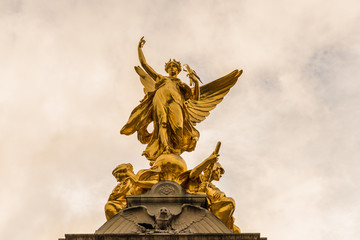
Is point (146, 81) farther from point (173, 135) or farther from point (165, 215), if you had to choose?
point (165, 215)

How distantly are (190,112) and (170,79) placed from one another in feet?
4.48

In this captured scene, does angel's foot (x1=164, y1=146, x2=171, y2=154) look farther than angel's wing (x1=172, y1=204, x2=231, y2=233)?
Yes

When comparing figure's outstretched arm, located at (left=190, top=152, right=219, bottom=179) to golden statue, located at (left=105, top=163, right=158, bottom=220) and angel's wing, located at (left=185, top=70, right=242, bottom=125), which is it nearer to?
golden statue, located at (left=105, top=163, right=158, bottom=220)

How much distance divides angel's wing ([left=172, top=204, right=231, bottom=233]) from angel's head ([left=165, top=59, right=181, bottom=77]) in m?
6.94

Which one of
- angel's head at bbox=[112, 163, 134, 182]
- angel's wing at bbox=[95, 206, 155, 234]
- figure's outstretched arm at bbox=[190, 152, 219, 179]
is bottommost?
angel's wing at bbox=[95, 206, 155, 234]

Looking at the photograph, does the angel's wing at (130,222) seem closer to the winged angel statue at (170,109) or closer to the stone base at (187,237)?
the stone base at (187,237)

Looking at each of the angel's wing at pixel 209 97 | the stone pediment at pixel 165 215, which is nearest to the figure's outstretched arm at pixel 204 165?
the stone pediment at pixel 165 215

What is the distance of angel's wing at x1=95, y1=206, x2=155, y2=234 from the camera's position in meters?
23.5

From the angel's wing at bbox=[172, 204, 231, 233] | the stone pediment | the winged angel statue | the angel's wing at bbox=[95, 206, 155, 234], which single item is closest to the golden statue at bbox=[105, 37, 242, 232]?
the winged angel statue

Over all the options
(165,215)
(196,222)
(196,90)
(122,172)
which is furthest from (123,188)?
(196,90)

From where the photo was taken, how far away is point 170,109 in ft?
93.4

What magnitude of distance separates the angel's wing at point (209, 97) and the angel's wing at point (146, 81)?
1524 mm

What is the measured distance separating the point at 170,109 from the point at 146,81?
2312mm

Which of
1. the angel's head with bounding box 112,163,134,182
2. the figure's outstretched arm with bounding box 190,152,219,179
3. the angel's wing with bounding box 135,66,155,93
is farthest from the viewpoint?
the angel's wing with bounding box 135,66,155,93
